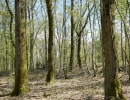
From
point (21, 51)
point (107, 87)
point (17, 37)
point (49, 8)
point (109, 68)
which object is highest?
point (49, 8)

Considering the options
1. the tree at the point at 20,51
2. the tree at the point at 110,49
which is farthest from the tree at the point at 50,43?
the tree at the point at 110,49

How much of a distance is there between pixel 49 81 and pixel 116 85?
7.70m

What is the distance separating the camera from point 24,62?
10.4m

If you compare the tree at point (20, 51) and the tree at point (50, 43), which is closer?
the tree at point (20, 51)

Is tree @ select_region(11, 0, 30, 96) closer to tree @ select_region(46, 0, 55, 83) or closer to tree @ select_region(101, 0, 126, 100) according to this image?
tree @ select_region(46, 0, 55, 83)

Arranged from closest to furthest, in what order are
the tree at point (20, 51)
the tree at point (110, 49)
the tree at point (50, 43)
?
the tree at point (110, 49) < the tree at point (20, 51) < the tree at point (50, 43)

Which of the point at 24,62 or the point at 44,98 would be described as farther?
the point at 24,62

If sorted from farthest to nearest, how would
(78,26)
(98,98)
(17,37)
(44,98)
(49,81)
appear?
(78,26) < (49,81) < (17,37) < (44,98) < (98,98)

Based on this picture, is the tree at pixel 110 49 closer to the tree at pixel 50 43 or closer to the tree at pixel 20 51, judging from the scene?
the tree at pixel 20 51

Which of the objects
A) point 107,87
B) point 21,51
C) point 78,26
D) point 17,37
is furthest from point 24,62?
point 78,26

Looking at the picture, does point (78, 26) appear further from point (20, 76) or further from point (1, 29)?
point (20, 76)

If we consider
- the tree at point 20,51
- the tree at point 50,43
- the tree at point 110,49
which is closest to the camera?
the tree at point 110,49

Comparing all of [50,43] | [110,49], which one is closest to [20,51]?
[50,43]

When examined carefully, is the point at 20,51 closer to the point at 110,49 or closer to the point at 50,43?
the point at 50,43
